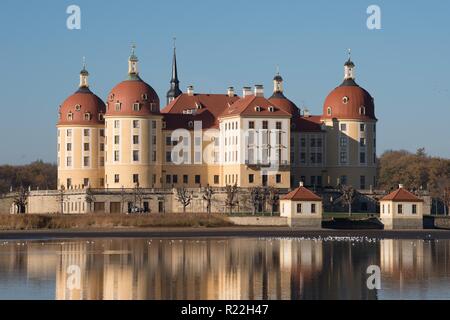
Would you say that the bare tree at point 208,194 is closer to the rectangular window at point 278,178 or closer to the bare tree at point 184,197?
the bare tree at point 184,197

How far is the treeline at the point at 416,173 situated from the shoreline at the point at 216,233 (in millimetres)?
49994

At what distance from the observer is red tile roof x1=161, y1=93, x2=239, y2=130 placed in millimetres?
124625

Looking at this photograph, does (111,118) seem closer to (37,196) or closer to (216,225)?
(37,196)

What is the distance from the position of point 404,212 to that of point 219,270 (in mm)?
47310

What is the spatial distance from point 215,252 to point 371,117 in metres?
61.1

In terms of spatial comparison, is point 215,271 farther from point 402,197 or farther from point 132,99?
point 132,99

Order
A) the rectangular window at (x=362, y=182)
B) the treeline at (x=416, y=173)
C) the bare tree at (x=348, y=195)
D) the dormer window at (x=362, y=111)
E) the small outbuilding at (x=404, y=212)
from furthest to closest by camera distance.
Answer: the treeline at (x=416, y=173)
the dormer window at (x=362, y=111)
the rectangular window at (x=362, y=182)
the bare tree at (x=348, y=195)
the small outbuilding at (x=404, y=212)

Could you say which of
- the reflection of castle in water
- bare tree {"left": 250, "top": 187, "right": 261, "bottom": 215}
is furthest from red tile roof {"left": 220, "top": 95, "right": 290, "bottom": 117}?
the reflection of castle in water

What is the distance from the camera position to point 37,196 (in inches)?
4887

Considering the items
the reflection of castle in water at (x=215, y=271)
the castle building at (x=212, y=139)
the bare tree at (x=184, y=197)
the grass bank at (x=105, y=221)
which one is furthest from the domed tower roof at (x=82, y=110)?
the reflection of castle in water at (x=215, y=271)

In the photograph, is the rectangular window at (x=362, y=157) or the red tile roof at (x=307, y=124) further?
the red tile roof at (x=307, y=124)

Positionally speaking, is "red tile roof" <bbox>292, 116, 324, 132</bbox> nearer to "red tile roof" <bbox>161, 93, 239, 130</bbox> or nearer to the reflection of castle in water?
"red tile roof" <bbox>161, 93, 239, 130</bbox>

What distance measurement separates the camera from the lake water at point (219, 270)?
47969 millimetres
